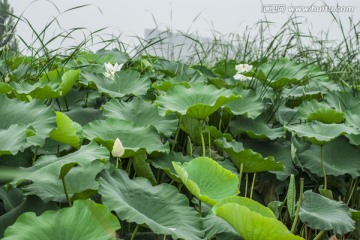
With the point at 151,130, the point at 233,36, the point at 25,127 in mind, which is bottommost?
the point at 233,36

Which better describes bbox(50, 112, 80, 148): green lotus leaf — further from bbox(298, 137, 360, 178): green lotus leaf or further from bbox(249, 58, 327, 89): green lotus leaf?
bbox(249, 58, 327, 89): green lotus leaf

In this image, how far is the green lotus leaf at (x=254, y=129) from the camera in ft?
4.74

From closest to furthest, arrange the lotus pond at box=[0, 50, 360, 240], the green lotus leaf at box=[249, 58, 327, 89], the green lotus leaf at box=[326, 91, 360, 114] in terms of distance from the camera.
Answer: the lotus pond at box=[0, 50, 360, 240] < the green lotus leaf at box=[326, 91, 360, 114] < the green lotus leaf at box=[249, 58, 327, 89]

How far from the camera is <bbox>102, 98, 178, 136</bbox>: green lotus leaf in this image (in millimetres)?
1357

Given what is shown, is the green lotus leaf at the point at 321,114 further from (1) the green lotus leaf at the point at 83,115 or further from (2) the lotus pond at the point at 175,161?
(1) the green lotus leaf at the point at 83,115

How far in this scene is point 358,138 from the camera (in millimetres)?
1437

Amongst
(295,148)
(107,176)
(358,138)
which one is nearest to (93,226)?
(107,176)

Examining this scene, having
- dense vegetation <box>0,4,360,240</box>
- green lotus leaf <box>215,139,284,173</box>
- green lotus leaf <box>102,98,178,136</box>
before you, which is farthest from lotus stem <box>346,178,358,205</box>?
green lotus leaf <box>102,98,178,136</box>

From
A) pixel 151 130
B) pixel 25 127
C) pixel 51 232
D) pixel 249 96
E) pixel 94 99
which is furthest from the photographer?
pixel 94 99

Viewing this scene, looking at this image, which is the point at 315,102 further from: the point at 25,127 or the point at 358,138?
the point at 25,127

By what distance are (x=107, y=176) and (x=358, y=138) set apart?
79 centimetres

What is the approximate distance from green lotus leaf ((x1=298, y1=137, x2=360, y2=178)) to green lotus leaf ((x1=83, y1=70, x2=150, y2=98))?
1.67ft

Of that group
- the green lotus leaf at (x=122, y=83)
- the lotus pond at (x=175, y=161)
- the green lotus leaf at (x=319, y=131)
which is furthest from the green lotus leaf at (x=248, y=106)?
the green lotus leaf at (x=122, y=83)

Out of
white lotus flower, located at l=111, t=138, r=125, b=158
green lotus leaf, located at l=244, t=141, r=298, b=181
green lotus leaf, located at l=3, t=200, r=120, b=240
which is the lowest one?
green lotus leaf, located at l=244, t=141, r=298, b=181
